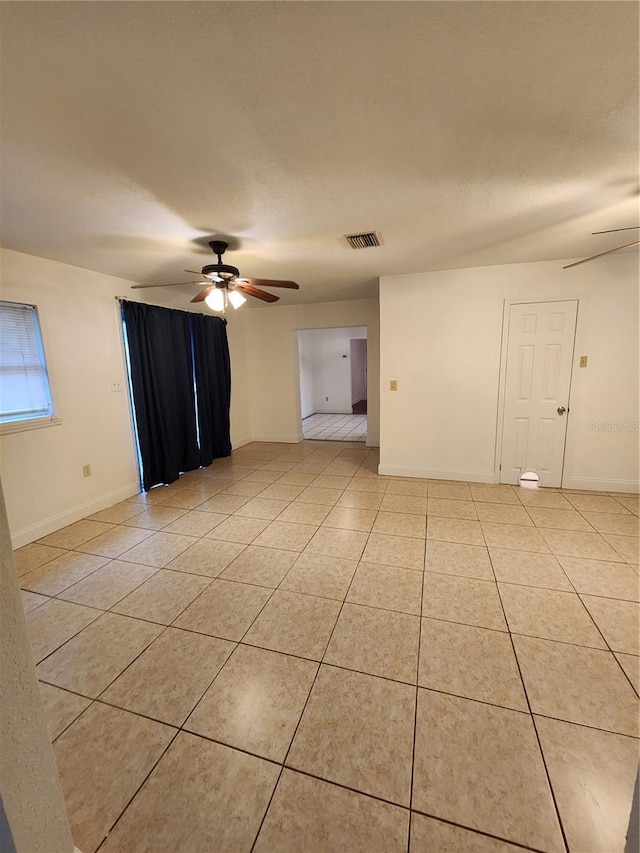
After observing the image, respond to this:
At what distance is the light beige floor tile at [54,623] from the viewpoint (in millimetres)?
1919

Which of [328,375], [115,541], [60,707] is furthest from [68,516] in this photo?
[328,375]

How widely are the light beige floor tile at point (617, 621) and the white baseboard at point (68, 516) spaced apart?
12.9ft

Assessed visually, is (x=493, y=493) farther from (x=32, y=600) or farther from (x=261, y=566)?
(x=32, y=600)

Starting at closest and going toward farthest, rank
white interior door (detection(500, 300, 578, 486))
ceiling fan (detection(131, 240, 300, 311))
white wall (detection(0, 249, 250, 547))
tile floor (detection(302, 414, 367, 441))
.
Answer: ceiling fan (detection(131, 240, 300, 311))
white wall (detection(0, 249, 250, 547))
white interior door (detection(500, 300, 578, 486))
tile floor (detection(302, 414, 367, 441))

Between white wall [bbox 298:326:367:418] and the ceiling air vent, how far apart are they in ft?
21.0

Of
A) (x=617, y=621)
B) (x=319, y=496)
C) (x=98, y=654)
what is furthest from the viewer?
(x=319, y=496)

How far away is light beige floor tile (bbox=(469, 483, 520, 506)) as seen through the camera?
3650mm

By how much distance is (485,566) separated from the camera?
2.52 m

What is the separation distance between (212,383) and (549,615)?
15.6 ft

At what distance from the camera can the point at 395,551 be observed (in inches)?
108

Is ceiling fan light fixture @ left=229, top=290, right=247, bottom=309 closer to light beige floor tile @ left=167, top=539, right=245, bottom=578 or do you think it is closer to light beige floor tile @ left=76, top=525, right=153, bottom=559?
light beige floor tile @ left=167, top=539, right=245, bottom=578

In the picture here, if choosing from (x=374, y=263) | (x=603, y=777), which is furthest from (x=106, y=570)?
(x=374, y=263)

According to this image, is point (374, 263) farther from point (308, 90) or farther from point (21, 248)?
point (21, 248)

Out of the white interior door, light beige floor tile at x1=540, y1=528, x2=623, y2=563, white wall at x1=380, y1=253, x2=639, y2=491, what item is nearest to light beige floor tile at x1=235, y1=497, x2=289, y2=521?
white wall at x1=380, y1=253, x2=639, y2=491
